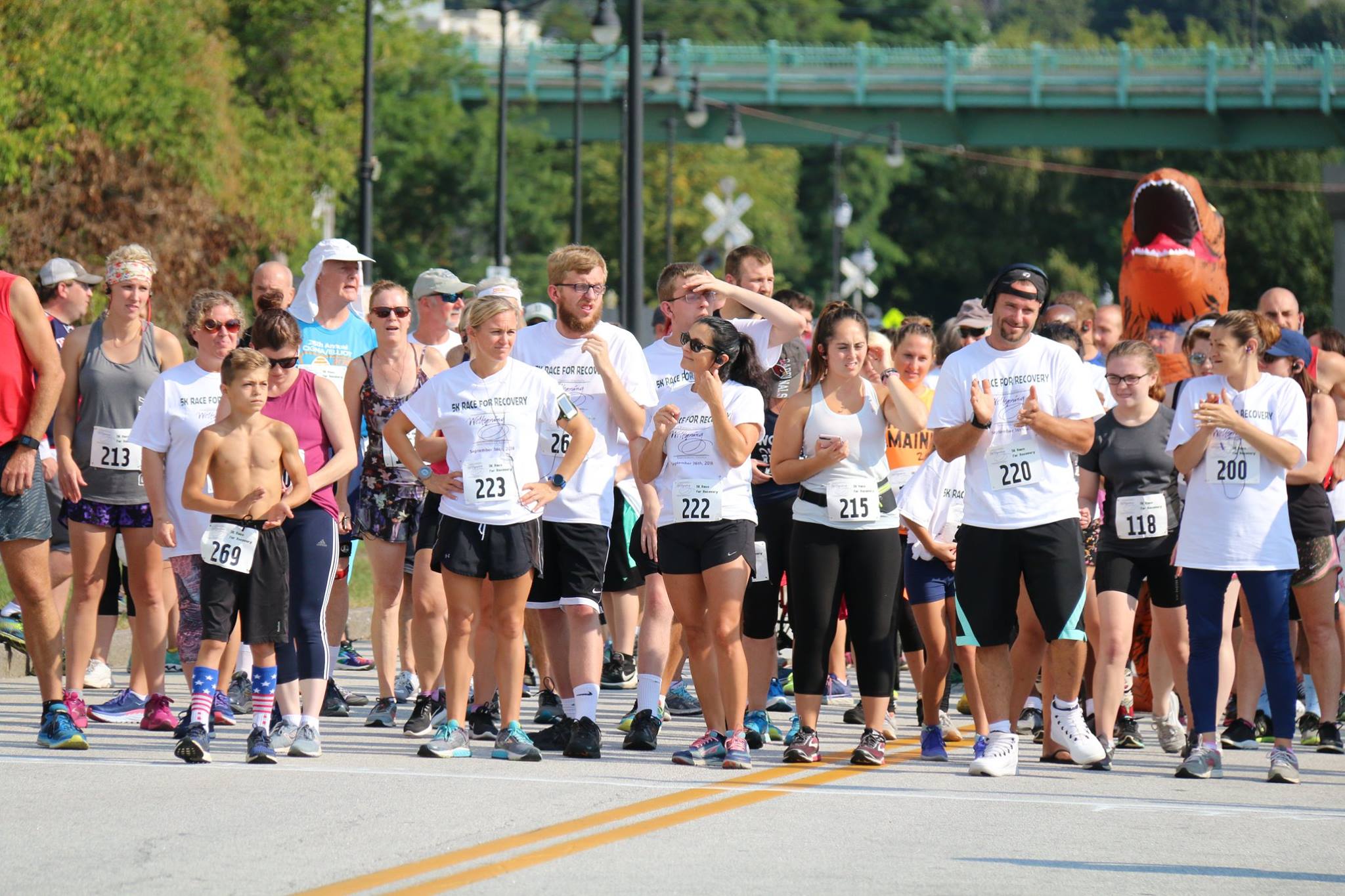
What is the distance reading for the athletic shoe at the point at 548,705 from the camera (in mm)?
10500

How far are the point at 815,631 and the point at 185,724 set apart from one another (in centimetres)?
270

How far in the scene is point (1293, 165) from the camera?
74.2 m

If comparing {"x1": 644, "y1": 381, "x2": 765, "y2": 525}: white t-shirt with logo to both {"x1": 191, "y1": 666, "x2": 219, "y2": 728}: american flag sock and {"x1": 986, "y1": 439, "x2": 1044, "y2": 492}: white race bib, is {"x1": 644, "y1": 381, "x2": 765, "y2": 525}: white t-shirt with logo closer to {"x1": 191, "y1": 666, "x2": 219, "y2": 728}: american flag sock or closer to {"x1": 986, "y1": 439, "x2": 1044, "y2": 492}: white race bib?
{"x1": 986, "y1": 439, "x2": 1044, "y2": 492}: white race bib

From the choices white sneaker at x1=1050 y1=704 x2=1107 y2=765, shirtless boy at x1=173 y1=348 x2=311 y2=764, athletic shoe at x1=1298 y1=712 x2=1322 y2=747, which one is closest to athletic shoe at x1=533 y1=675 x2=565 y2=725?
shirtless boy at x1=173 y1=348 x2=311 y2=764

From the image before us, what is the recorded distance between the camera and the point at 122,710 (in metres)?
10.4

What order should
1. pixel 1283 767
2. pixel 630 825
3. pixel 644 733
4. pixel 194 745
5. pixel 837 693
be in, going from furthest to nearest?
pixel 837 693 → pixel 644 733 → pixel 1283 767 → pixel 194 745 → pixel 630 825

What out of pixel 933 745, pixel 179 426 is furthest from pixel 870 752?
pixel 179 426

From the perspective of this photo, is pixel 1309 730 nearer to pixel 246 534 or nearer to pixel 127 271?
pixel 246 534

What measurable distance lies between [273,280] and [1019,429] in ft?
13.3

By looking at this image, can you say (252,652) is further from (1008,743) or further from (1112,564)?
(1112,564)

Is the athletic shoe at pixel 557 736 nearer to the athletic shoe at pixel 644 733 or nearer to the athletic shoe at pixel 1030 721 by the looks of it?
the athletic shoe at pixel 644 733

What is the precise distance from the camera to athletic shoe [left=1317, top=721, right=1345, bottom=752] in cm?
1020

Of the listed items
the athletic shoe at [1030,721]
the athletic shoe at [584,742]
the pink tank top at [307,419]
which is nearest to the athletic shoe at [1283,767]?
the athletic shoe at [1030,721]

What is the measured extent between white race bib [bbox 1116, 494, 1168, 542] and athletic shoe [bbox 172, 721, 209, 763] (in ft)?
13.6
